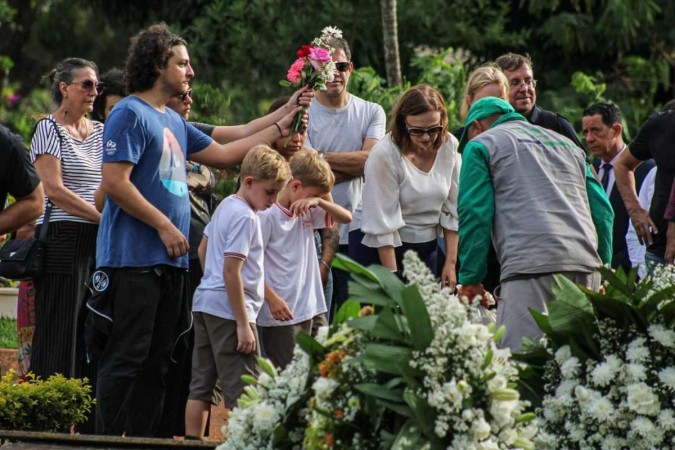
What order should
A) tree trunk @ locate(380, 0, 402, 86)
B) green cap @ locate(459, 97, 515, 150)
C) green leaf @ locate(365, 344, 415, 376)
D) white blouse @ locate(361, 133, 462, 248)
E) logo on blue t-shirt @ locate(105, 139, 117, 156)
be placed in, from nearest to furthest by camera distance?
green leaf @ locate(365, 344, 415, 376)
logo on blue t-shirt @ locate(105, 139, 117, 156)
green cap @ locate(459, 97, 515, 150)
white blouse @ locate(361, 133, 462, 248)
tree trunk @ locate(380, 0, 402, 86)

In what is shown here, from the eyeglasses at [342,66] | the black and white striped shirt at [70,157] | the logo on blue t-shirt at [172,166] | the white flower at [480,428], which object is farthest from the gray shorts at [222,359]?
the white flower at [480,428]

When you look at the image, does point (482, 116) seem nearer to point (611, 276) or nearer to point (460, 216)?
point (460, 216)

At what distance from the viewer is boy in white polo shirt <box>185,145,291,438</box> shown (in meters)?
6.50

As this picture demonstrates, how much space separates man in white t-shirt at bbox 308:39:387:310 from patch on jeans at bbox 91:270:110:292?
5.80 ft

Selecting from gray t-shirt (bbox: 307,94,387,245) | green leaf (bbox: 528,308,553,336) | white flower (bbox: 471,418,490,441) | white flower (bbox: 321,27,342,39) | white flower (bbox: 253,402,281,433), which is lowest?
white flower (bbox: 253,402,281,433)

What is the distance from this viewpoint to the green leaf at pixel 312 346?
14.0ft

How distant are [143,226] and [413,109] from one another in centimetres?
163

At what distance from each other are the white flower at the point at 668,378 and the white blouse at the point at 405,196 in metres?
2.95

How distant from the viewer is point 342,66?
805 cm

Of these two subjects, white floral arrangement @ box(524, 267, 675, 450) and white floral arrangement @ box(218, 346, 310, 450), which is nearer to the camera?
white floral arrangement @ box(218, 346, 310, 450)

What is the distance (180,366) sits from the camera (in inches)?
289

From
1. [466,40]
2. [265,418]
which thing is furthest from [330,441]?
[466,40]

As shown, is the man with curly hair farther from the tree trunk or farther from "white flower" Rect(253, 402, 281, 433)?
the tree trunk

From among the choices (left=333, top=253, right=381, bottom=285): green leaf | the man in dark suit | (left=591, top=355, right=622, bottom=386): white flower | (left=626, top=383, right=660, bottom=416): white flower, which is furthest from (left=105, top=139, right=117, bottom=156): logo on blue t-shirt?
the man in dark suit
